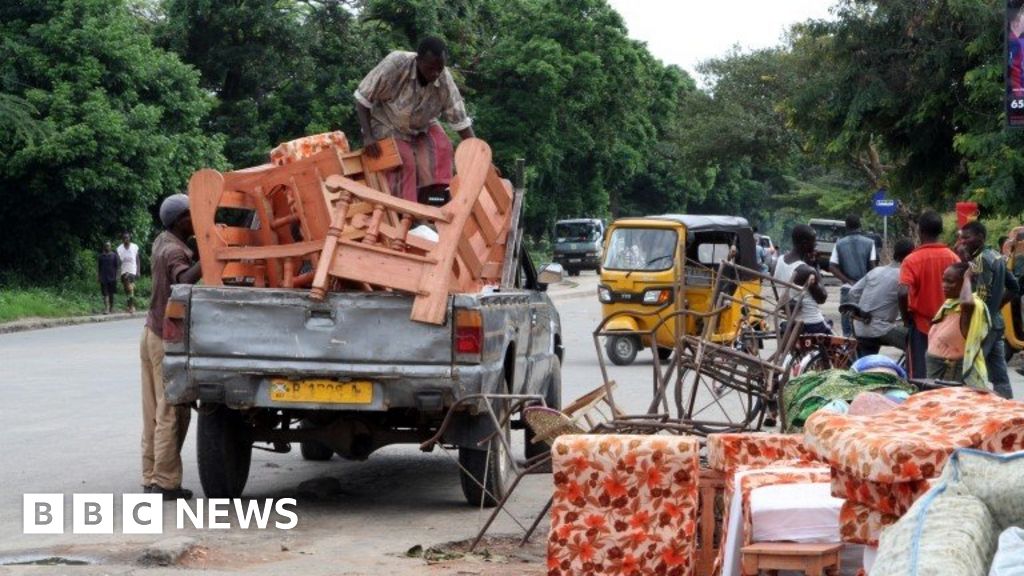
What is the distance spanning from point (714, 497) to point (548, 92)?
1889 inches

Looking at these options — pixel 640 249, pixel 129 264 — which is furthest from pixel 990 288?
pixel 129 264

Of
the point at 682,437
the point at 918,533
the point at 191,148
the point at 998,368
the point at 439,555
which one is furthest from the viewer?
the point at 191,148

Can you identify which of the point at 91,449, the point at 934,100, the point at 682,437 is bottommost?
the point at 91,449

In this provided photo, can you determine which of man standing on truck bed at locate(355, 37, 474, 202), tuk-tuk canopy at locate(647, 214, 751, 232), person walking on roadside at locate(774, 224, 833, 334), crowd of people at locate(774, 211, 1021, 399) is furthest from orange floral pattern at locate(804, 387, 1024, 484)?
tuk-tuk canopy at locate(647, 214, 751, 232)

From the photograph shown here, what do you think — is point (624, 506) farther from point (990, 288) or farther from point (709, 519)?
point (990, 288)

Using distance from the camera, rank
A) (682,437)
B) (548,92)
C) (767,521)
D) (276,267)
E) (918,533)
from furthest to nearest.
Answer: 1. (548,92)
2. (276,267)
3. (682,437)
4. (767,521)
5. (918,533)

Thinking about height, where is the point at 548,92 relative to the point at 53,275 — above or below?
above

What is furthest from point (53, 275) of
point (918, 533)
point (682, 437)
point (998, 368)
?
point (918, 533)

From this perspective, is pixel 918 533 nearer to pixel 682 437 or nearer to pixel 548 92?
pixel 682 437

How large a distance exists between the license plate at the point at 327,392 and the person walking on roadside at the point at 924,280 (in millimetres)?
4705

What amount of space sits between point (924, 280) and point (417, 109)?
395cm

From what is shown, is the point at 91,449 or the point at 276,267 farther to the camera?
the point at 91,449

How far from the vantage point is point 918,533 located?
440 centimetres

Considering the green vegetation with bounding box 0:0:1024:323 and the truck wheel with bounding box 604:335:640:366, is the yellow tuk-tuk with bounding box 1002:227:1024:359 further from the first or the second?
the truck wheel with bounding box 604:335:640:366
